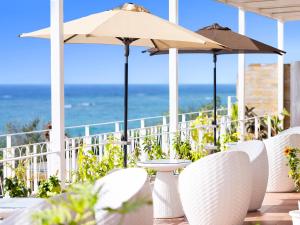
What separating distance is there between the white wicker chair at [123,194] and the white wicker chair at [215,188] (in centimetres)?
137

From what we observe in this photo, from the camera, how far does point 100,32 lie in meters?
5.97

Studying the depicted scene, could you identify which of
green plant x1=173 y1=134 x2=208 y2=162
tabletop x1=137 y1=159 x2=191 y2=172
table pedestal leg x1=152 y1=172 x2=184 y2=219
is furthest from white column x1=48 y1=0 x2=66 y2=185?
green plant x1=173 y1=134 x2=208 y2=162

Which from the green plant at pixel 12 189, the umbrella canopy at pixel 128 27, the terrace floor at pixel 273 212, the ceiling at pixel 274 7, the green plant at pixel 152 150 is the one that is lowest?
the terrace floor at pixel 273 212

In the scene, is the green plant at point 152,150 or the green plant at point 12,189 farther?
the green plant at point 152,150

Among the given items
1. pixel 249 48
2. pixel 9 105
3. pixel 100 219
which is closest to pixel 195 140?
pixel 249 48

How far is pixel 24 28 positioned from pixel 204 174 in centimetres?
4855

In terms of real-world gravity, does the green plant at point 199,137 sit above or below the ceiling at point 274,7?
below

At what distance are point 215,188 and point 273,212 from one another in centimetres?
152

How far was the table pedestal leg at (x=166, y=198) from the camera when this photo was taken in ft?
21.9

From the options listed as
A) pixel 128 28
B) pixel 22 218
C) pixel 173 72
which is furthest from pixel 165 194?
pixel 22 218

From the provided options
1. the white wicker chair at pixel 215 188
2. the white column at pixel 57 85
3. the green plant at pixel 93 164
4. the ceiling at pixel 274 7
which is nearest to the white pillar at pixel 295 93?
the ceiling at pixel 274 7

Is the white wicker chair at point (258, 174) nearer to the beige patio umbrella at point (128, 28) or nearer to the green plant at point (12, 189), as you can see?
the beige patio umbrella at point (128, 28)

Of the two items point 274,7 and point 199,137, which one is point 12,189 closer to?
point 199,137

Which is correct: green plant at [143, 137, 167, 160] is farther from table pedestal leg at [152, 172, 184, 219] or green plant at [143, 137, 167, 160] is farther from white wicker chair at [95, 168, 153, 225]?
white wicker chair at [95, 168, 153, 225]
